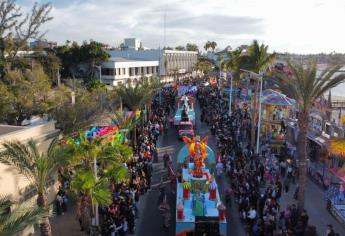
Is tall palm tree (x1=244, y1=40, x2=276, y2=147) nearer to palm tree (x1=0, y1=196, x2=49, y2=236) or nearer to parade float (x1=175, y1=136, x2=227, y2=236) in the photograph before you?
parade float (x1=175, y1=136, x2=227, y2=236)

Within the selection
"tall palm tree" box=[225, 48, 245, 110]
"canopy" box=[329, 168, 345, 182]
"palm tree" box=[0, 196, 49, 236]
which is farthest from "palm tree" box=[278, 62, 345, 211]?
"tall palm tree" box=[225, 48, 245, 110]

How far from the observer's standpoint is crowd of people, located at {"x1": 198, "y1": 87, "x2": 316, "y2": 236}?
15.0 metres

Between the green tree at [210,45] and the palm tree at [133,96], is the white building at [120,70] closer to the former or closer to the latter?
the palm tree at [133,96]

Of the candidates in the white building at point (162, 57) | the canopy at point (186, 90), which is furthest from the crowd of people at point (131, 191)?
the white building at point (162, 57)

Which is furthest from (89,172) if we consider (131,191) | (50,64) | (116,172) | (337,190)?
(50,64)

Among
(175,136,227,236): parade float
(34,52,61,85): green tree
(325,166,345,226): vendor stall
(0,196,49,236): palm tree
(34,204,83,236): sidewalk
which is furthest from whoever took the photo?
(34,52,61,85): green tree

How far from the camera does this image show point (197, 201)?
15703 mm

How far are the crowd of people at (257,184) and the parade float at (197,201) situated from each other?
1.28 meters

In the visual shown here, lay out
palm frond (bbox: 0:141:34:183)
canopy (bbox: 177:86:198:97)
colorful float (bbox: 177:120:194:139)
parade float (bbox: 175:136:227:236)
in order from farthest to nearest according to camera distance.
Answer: canopy (bbox: 177:86:198:97), colorful float (bbox: 177:120:194:139), parade float (bbox: 175:136:227:236), palm frond (bbox: 0:141:34:183)

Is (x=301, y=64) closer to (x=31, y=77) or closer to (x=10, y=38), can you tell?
(x=31, y=77)

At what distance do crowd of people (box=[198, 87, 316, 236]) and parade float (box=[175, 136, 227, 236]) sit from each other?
1284 mm

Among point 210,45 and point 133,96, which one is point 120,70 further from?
point 210,45

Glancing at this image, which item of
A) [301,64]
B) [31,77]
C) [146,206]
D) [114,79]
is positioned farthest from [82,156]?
[114,79]

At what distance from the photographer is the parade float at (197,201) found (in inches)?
579
